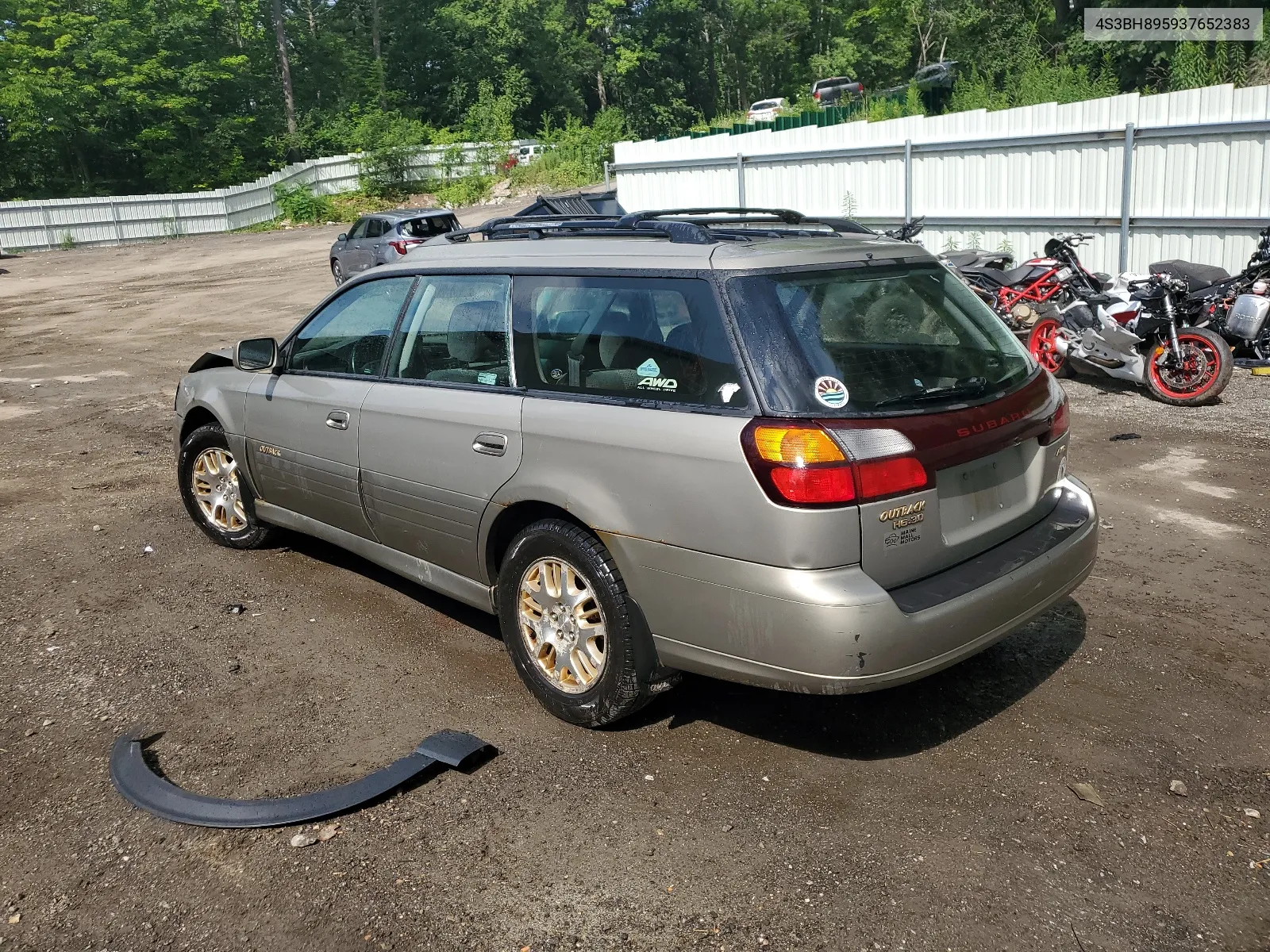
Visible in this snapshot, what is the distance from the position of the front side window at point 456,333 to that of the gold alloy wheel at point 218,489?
176 cm

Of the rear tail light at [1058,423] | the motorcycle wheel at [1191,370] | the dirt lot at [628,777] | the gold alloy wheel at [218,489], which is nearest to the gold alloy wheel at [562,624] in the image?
the dirt lot at [628,777]

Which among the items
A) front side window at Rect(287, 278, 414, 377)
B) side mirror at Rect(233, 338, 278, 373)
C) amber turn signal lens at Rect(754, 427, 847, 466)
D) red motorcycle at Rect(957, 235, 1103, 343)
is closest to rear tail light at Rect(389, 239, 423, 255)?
red motorcycle at Rect(957, 235, 1103, 343)

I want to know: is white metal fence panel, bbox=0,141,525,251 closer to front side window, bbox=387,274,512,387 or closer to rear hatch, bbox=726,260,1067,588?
front side window, bbox=387,274,512,387

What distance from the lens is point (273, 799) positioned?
3.65 m

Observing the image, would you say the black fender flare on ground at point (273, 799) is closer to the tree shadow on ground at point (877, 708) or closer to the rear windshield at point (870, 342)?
the tree shadow on ground at point (877, 708)

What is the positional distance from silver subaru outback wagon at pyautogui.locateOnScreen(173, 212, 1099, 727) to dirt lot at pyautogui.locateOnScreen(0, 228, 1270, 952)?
0.41 meters

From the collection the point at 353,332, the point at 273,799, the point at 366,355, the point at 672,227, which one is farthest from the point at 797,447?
the point at 353,332

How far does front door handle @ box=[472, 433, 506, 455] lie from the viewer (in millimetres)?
4113

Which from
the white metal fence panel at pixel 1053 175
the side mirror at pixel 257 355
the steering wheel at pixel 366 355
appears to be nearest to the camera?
the steering wheel at pixel 366 355

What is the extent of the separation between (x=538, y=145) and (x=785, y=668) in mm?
45565

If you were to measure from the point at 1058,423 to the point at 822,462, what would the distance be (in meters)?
1.35

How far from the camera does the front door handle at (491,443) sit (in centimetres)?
411

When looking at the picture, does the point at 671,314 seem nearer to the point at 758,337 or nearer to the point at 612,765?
the point at 758,337

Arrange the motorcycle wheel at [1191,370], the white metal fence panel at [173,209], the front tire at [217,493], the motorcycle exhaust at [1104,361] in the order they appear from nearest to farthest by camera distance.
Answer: the front tire at [217,493], the motorcycle wheel at [1191,370], the motorcycle exhaust at [1104,361], the white metal fence panel at [173,209]
